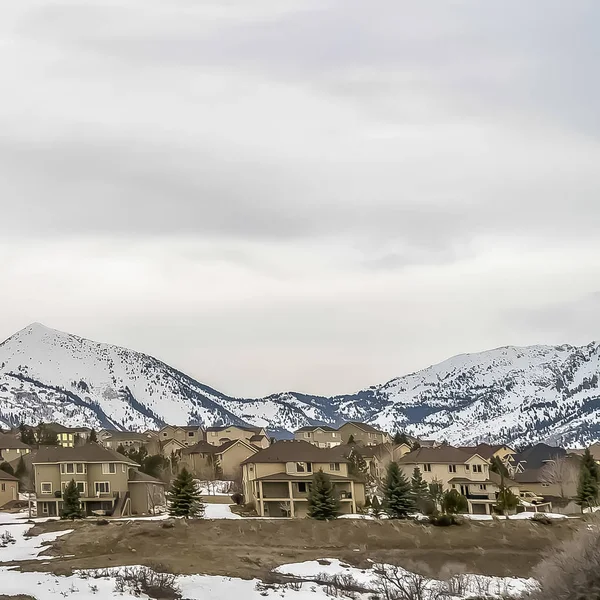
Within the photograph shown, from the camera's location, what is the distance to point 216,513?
8200 centimetres

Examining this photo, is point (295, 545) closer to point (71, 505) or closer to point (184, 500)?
point (184, 500)

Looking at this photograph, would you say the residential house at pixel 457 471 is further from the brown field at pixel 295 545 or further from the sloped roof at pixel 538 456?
the sloped roof at pixel 538 456

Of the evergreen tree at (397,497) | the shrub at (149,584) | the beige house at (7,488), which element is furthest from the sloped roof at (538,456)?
the shrub at (149,584)

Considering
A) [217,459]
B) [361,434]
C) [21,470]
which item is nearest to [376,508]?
[217,459]

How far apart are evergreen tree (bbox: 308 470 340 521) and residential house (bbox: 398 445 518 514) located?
22996 mm

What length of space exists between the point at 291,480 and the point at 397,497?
1077 centimetres

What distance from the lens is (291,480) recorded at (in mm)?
85188

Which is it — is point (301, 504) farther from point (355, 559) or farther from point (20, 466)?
point (20, 466)

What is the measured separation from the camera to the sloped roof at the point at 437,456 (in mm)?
101750

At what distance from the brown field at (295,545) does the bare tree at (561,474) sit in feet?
105

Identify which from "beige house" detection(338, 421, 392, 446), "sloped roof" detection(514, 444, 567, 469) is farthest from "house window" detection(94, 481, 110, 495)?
"beige house" detection(338, 421, 392, 446)

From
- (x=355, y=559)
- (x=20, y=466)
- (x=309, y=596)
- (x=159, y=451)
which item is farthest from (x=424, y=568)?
(x=159, y=451)

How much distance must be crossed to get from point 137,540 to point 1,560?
386 inches

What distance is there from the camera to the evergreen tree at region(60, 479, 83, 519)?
253 ft
